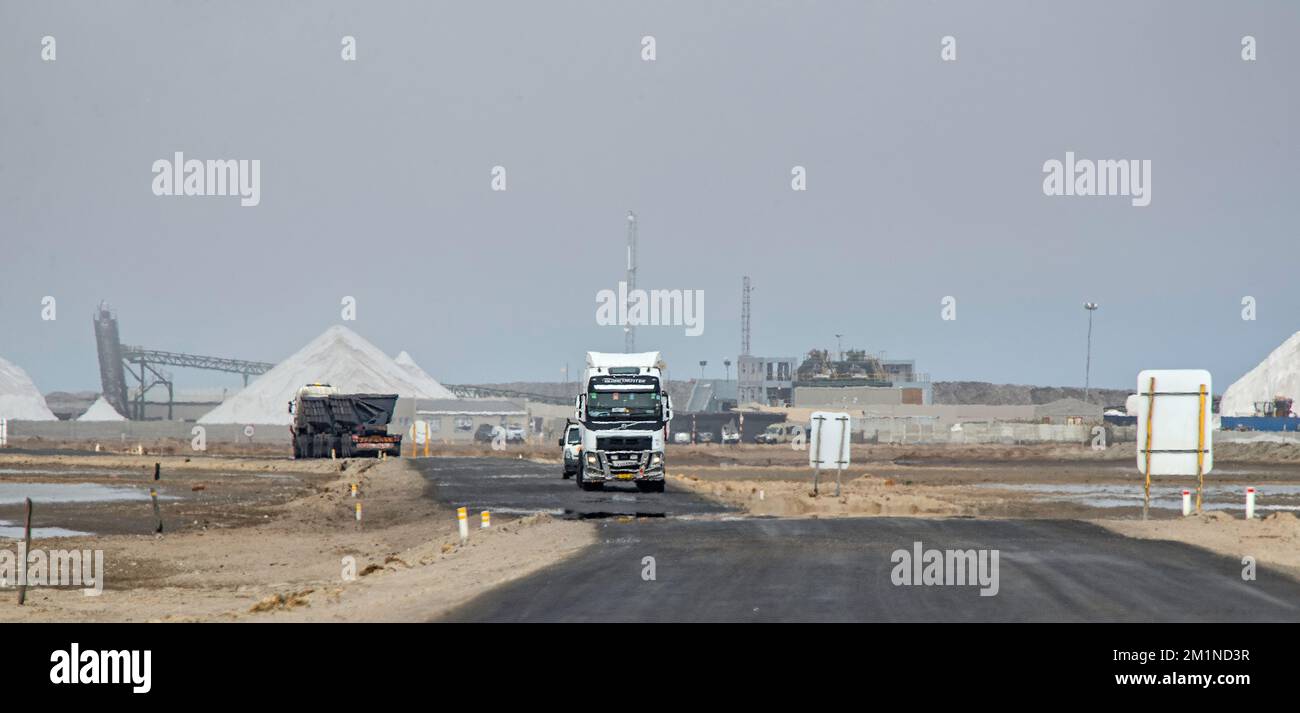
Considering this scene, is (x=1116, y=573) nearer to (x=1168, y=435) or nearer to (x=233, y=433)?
(x=1168, y=435)

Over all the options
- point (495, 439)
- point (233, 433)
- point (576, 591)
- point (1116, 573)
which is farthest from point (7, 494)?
point (233, 433)

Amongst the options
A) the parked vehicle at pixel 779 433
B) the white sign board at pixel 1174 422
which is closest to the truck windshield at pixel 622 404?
the white sign board at pixel 1174 422

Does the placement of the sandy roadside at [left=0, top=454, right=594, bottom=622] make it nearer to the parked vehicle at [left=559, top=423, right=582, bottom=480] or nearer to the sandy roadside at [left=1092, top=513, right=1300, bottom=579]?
the parked vehicle at [left=559, top=423, right=582, bottom=480]

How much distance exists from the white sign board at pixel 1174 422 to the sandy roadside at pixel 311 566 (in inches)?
528

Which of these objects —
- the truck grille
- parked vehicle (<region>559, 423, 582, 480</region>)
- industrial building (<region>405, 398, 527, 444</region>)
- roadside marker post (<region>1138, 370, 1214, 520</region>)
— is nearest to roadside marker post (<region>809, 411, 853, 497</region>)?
the truck grille

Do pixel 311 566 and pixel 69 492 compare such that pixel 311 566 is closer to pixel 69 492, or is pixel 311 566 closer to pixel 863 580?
pixel 863 580

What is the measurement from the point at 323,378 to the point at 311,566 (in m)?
147

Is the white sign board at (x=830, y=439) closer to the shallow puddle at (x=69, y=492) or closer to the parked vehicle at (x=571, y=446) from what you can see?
the parked vehicle at (x=571, y=446)

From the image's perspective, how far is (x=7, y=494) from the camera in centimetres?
5288

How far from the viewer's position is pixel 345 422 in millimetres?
88188

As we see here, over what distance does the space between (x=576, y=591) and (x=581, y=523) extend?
14186mm

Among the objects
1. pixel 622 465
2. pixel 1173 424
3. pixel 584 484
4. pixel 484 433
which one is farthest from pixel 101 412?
pixel 1173 424

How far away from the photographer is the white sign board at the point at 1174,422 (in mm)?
33375

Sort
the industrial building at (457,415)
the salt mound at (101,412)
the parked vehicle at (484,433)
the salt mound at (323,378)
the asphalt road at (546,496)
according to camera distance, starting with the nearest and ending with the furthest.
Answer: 1. the asphalt road at (546,496)
2. the parked vehicle at (484,433)
3. the industrial building at (457,415)
4. the salt mound at (323,378)
5. the salt mound at (101,412)
